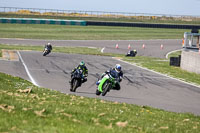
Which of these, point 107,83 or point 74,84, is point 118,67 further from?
point 74,84

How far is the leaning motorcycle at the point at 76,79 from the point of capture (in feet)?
66.8

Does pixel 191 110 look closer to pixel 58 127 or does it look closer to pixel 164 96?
pixel 164 96

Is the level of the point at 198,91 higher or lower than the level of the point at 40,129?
lower

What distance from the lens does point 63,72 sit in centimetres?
2798

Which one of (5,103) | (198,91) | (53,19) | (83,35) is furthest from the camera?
(53,19)

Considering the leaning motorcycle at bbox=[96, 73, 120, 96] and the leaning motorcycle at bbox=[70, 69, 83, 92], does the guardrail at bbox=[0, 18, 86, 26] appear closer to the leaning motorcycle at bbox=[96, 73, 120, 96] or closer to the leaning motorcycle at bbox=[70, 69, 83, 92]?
the leaning motorcycle at bbox=[70, 69, 83, 92]

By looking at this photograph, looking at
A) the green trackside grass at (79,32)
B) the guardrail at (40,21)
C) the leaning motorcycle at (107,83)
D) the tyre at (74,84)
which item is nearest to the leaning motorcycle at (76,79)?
the tyre at (74,84)

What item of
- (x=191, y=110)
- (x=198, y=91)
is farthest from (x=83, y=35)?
(x=191, y=110)

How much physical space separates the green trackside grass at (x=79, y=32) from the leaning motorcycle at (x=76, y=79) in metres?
46.2

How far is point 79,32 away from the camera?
76188mm

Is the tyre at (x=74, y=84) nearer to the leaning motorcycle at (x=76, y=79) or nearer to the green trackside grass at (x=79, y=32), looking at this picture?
the leaning motorcycle at (x=76, y=79)

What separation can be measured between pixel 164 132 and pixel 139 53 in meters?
43.1

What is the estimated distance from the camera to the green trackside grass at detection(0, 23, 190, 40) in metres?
69.1

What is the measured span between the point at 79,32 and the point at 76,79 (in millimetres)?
56058
